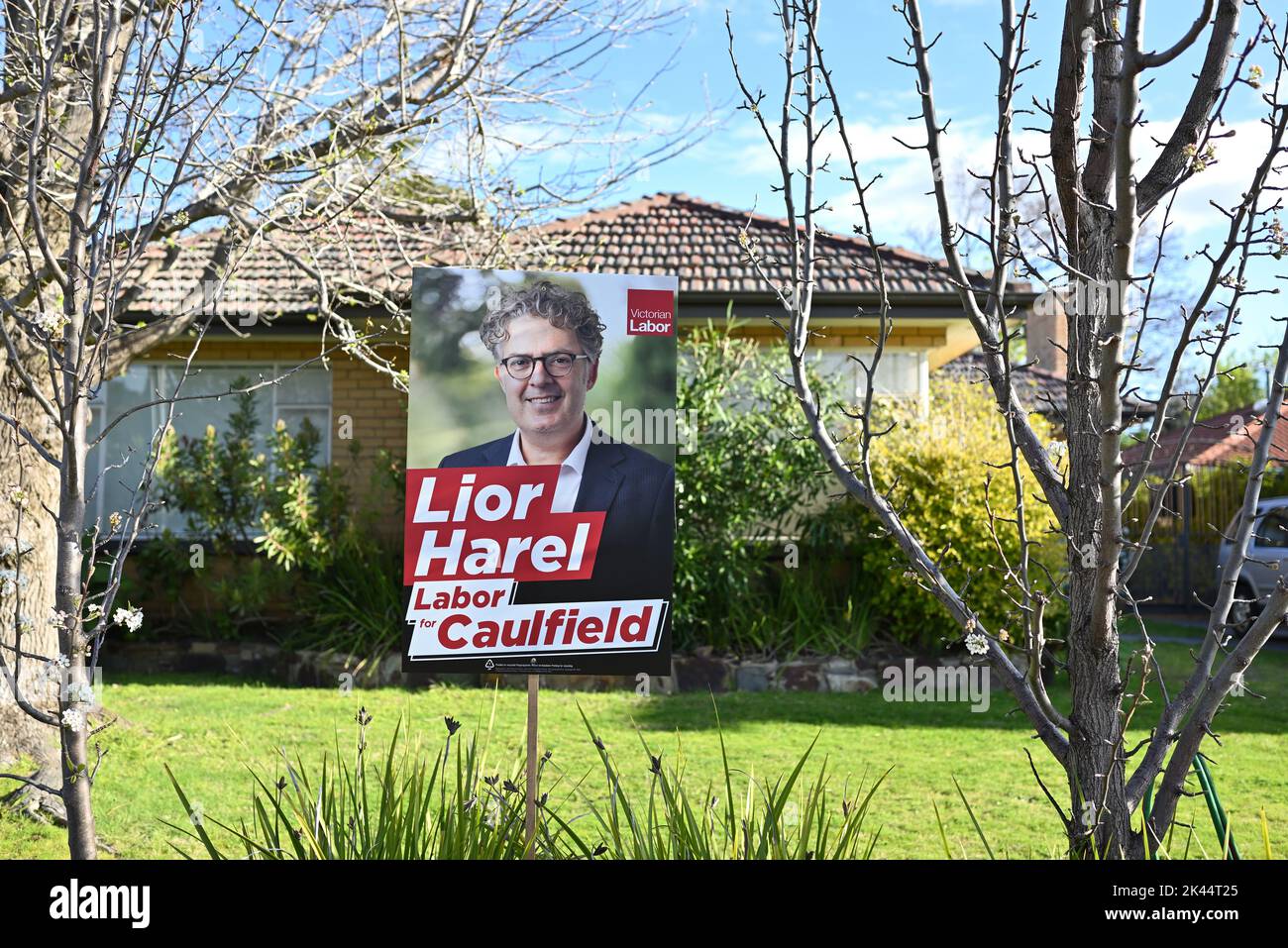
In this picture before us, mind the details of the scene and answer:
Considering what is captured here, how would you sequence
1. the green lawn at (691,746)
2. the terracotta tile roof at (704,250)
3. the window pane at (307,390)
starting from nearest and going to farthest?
the green lawn at (691,746)
the terracotta tile roof at (704,250)
the window pane at (307,390)

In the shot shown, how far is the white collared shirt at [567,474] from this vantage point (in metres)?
4.31

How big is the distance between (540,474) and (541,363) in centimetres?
47

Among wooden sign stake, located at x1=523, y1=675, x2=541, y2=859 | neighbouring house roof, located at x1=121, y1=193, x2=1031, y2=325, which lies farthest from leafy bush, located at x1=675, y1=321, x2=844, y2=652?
wooden sign stake, located at x1=523, y1=675, x2=541, y2=859

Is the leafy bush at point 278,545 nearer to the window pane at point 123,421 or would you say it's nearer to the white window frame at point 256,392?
the white window frame at point 256,392

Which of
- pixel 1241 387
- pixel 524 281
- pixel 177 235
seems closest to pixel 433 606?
pixel 524 281

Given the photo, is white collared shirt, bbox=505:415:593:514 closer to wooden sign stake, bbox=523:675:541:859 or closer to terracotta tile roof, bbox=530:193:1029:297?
wooden sign stake, bbox=523:675:541:859

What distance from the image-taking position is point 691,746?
314 inches

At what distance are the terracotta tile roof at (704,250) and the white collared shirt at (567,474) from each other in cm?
760

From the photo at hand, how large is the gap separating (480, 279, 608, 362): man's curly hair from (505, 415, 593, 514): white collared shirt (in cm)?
39

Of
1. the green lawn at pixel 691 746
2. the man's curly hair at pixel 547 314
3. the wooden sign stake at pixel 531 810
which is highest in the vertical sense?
the man's curly hair at pixel 547 314

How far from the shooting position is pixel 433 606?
4.18 meters

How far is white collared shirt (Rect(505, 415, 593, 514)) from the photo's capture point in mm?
4309

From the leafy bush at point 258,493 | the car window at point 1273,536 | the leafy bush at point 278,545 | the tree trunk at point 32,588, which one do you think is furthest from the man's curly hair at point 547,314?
the car window at point 1273,536
